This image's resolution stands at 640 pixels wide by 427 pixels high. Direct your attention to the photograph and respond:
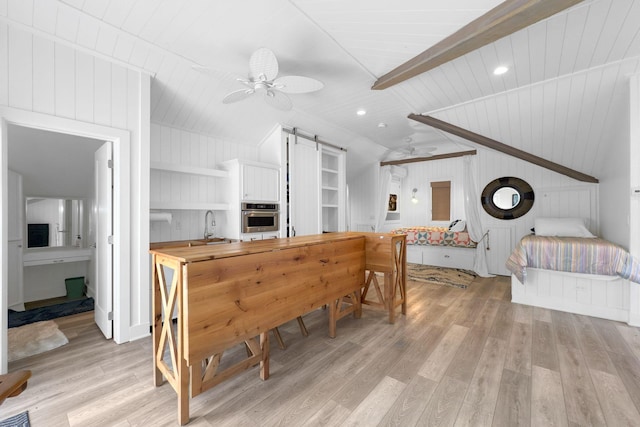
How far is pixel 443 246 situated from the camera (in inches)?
227

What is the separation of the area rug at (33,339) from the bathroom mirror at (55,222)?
5.72ft

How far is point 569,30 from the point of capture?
2301 millimetres

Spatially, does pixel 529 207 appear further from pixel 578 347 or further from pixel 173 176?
pixel 173 176

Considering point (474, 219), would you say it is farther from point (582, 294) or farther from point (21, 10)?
point (21, 10)

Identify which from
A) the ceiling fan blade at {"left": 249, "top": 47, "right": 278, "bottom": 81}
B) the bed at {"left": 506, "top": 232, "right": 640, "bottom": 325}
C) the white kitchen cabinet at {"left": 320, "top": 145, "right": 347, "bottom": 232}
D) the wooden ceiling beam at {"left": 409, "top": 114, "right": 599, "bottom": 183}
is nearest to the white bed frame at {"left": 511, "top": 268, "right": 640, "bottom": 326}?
the bed at {"left": 506, "top": 232, "right": 640, "bottom": 325}

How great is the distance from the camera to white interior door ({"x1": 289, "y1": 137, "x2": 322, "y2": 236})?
4375 millimetres

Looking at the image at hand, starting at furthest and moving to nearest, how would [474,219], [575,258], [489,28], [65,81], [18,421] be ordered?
[474,219]
[575,258]
[65,81]
[489,28]
[18,421]

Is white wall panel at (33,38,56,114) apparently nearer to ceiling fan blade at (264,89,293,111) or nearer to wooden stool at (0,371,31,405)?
ceiling fan blade at (264,89,293,111)

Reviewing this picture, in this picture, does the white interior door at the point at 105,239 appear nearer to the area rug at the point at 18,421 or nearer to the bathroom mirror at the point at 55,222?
the area rug at the point at 18,421

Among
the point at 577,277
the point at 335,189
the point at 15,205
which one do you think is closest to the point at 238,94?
the point at 335,189

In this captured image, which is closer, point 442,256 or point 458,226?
point 442,256

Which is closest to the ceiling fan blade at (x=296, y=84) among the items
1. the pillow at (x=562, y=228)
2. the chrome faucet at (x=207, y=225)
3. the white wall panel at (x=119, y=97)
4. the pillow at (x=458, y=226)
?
the white wall panel at (x=119, y=97)

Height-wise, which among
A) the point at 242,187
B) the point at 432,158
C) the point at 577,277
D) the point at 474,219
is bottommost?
the point at 577,277

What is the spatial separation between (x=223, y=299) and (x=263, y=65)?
5.92ft
